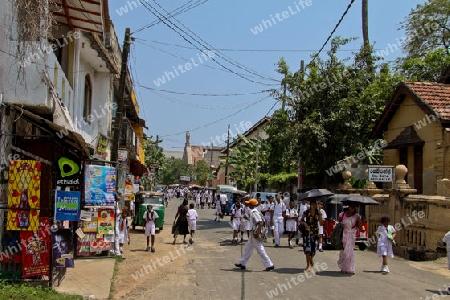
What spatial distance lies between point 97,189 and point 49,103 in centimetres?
407

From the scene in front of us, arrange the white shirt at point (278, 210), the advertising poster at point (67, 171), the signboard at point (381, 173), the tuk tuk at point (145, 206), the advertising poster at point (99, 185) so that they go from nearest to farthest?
the advertising poster at point (67, 171)
the advertising poster at point (99, 185)
the signboard at point (381, 173)
the white shirt at point (278, 210)
the tuk tuk at point (145, 206)

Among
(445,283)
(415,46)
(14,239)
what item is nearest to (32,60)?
(14,239)

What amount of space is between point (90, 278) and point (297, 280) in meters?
4.40

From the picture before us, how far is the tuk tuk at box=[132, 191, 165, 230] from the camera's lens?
2224cm

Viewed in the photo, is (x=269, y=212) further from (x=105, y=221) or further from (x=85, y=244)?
(x=85, y=244)

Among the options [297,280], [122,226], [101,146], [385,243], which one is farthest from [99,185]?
[385,243]

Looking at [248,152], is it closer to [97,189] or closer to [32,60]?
[97,189]

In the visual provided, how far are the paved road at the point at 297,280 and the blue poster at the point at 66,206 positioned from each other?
217 centimetres

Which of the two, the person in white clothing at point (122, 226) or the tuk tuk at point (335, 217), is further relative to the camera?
the tuk tuk at point (335, 217)

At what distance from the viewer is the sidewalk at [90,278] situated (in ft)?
29.5

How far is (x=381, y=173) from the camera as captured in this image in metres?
17.7

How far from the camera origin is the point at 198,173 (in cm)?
9825

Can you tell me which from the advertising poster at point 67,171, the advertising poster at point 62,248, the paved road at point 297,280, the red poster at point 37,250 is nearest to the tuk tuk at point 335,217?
the paved road at point 297,280

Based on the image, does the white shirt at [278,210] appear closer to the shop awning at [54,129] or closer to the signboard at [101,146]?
the signboard at [101,146]
